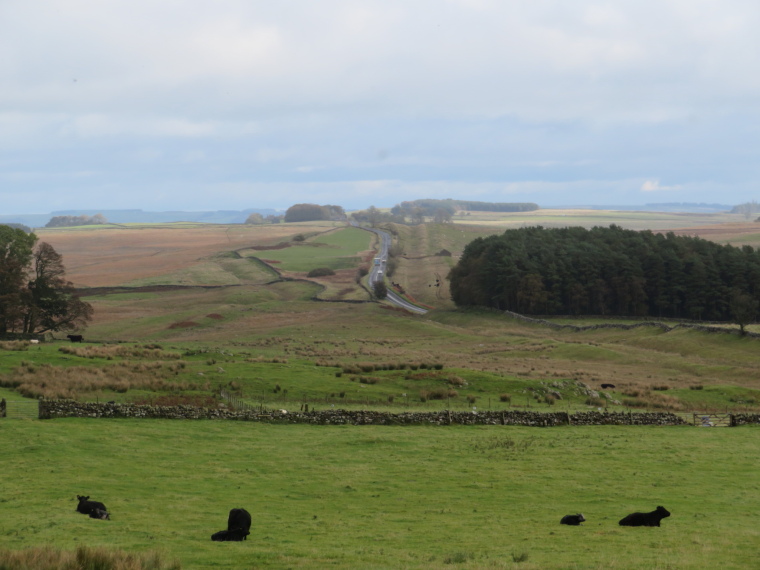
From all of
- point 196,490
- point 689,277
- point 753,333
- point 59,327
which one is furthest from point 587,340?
point 196,490

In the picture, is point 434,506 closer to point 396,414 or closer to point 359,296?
point 396,414

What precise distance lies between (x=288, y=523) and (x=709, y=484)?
14.6m

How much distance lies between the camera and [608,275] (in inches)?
4621

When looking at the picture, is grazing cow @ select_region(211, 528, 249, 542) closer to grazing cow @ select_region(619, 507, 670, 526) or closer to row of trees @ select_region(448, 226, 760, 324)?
grazing cow @ select_region(619, 507, 670, 526)

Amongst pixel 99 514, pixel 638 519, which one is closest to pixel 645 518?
pixel 638 519

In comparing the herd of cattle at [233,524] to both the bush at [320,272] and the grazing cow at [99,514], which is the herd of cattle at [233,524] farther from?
the bush at [320,272]

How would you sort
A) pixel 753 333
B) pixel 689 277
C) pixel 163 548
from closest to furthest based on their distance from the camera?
pixel 163 548, pixel 753 333, pixel 689 277

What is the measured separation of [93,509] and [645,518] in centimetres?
1490

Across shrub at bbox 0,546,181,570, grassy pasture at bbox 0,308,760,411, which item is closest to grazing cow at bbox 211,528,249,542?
shrub at bbox 0,546,181,570

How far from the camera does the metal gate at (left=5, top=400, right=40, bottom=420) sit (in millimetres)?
33000

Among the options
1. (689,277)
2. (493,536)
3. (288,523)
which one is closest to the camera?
(493,536)

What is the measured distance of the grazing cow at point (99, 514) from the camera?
19.2 meters

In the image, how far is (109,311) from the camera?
115312mm

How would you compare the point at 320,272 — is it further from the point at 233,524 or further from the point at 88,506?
the point at 233,524
